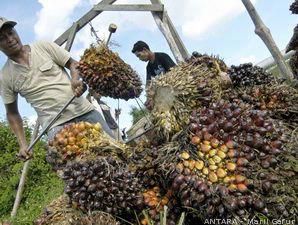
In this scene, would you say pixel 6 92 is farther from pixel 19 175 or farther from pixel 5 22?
pixel 19 175

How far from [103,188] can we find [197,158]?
39cm

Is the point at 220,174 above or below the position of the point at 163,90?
below

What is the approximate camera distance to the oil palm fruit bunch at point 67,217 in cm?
180

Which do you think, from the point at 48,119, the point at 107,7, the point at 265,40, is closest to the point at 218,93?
the point at 265,40

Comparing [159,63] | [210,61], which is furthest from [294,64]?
[159,63]

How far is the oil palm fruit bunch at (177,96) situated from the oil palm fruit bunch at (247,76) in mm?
198

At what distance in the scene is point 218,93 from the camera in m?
2.13

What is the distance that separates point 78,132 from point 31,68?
1479 mm

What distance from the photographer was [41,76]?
11.9ft

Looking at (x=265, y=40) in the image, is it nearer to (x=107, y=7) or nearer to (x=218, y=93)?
(x=218, y=93)

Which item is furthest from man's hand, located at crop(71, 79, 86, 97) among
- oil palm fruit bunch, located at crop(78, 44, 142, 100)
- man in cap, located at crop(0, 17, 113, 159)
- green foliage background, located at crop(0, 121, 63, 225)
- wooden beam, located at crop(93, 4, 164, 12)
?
green foliage background, located at crop(0, 121, 63, 225)

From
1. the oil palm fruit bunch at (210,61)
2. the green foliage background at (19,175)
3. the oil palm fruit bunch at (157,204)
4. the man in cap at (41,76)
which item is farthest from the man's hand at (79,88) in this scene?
the green foliage background at (19,175)

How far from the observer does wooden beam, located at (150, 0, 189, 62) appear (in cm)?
535

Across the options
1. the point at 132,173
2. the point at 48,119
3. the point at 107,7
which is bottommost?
the point at 132,173
